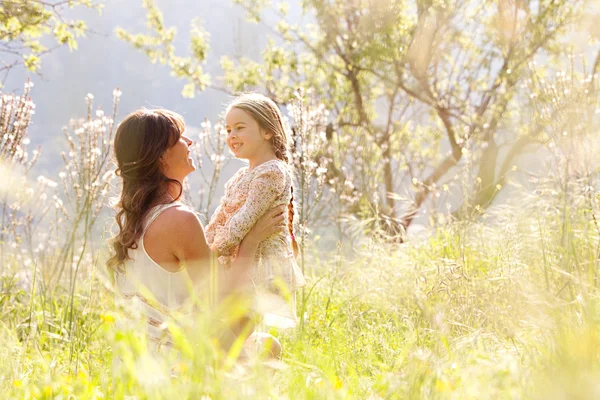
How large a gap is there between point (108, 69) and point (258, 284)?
325 feet

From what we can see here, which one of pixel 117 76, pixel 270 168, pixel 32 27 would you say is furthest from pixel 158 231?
pixel 117 76

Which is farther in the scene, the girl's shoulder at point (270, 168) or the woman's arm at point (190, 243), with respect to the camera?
the girl's shoulder at point (270, 168)

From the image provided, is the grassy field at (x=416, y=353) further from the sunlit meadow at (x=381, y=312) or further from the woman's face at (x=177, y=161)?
the woman's face at (x=177, y=161)

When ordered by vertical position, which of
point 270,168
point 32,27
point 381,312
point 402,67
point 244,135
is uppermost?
point 402,67

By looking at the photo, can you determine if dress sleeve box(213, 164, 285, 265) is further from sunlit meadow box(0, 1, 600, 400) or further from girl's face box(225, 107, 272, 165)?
sunlit meadow box(0, 1, 600, 400)

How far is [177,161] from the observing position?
93.9 inches

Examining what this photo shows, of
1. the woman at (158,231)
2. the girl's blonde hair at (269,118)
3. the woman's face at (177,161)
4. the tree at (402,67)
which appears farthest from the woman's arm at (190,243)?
the tree at (402,67)

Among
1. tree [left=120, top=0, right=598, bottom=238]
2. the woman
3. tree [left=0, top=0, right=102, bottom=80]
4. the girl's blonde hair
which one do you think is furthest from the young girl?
tree [left=120, top=0, right=598, bottom=238]

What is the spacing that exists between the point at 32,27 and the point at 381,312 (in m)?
4.39

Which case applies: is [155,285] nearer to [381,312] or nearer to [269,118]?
[269,118]

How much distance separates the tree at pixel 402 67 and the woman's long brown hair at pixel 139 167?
525cm

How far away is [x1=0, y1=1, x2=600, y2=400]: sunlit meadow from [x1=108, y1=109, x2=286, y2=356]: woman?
0.11m

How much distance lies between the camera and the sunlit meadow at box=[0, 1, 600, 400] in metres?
1.40

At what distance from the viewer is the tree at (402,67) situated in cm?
875
